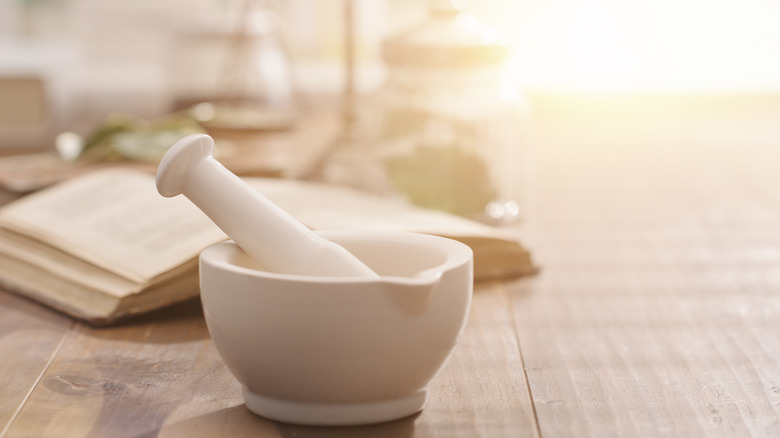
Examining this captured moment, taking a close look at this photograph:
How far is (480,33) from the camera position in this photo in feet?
4.15

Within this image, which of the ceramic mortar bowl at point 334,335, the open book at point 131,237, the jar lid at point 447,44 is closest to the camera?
the ceramic mortar bowl at point 334,335

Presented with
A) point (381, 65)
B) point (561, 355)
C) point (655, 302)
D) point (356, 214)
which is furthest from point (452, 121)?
point (381, 65)

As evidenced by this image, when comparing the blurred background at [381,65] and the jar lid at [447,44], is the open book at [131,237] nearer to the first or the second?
the jar lid at [447,44]

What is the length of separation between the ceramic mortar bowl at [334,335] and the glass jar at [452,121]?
0.64 m

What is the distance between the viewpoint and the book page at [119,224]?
0.85 meters

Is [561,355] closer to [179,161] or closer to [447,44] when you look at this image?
[179,161]

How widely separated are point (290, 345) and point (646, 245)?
2.22ft

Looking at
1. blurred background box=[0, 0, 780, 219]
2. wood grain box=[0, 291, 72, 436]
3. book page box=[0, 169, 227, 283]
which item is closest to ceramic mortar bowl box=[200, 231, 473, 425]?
wood grain box=[0, 291, 72, 436]

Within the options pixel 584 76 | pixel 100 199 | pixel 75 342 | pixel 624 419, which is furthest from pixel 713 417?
→ pixel 584 76

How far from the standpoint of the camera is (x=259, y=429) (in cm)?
58

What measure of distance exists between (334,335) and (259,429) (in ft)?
0.26

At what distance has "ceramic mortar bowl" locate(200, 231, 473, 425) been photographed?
542 mm

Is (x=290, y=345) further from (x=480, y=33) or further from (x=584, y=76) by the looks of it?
(x=584, y=76)

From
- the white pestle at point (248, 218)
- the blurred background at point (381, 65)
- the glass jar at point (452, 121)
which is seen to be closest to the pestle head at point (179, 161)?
the white pestle at point (248, 218)
